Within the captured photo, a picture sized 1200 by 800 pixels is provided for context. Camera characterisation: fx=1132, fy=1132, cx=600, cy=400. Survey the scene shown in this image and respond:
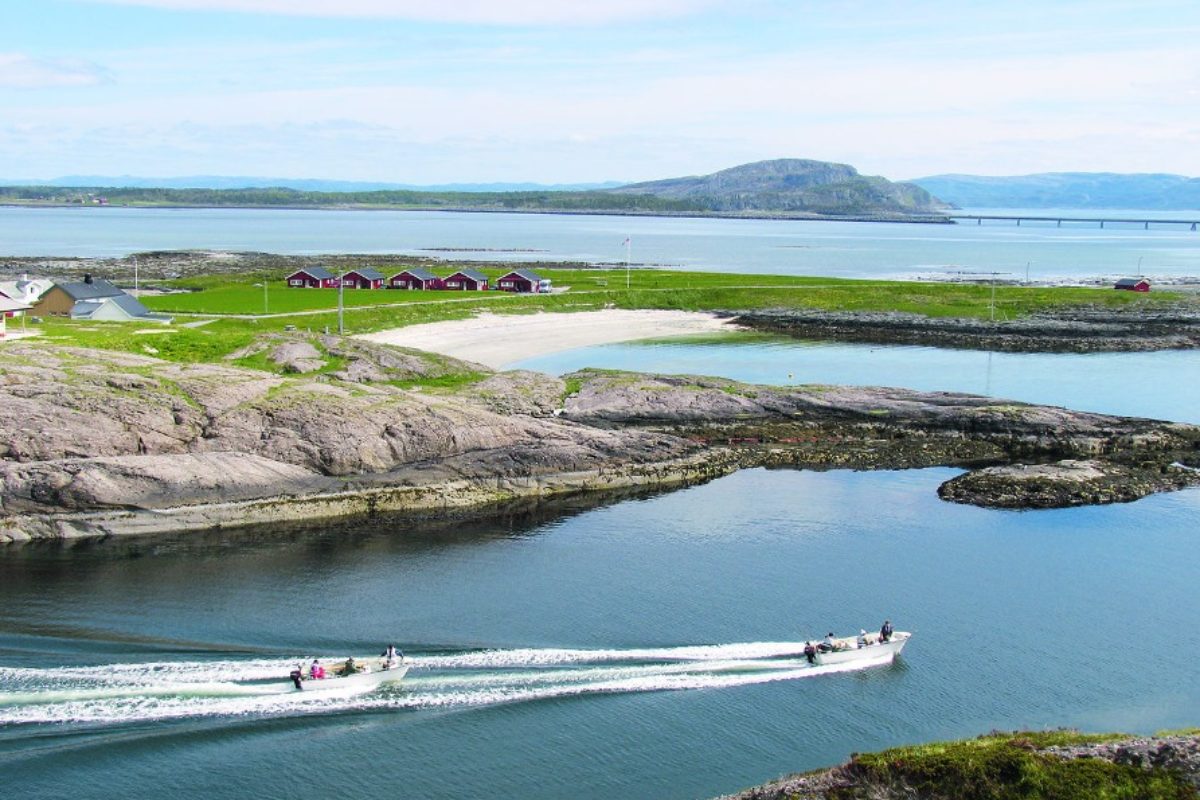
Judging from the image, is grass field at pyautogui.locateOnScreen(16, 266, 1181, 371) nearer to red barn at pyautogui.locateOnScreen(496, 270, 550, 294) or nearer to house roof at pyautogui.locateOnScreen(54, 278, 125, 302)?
red barn at pyautogui.locateOnScreen(496, 270, 550, 294)

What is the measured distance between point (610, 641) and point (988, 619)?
16.0 m

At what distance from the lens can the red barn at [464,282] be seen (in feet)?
477

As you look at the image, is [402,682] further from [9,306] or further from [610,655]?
[9,306]

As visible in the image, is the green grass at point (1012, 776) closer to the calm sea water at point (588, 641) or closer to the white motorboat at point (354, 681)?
the calm sea water at point (588, 641)

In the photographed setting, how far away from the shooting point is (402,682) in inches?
1534

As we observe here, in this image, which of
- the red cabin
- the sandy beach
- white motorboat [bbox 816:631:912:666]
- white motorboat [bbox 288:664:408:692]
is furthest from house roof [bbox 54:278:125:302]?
white motorboat [bbox 816:631:912:666]

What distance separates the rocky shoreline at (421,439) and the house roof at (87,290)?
25.7 m

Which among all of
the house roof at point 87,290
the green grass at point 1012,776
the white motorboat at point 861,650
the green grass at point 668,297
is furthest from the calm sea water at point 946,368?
the green grass at point 1012,776

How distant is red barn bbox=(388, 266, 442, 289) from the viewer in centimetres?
14362

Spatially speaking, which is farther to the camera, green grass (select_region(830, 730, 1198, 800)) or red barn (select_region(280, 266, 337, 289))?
red barn (select_region(280, 266, 337, 289))

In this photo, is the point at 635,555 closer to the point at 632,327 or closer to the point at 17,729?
the point at 17,729

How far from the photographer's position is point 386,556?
52750 millimetres

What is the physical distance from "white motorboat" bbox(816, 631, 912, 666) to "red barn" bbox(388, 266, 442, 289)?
109 metres

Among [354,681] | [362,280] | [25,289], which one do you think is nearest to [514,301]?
[362,280]
